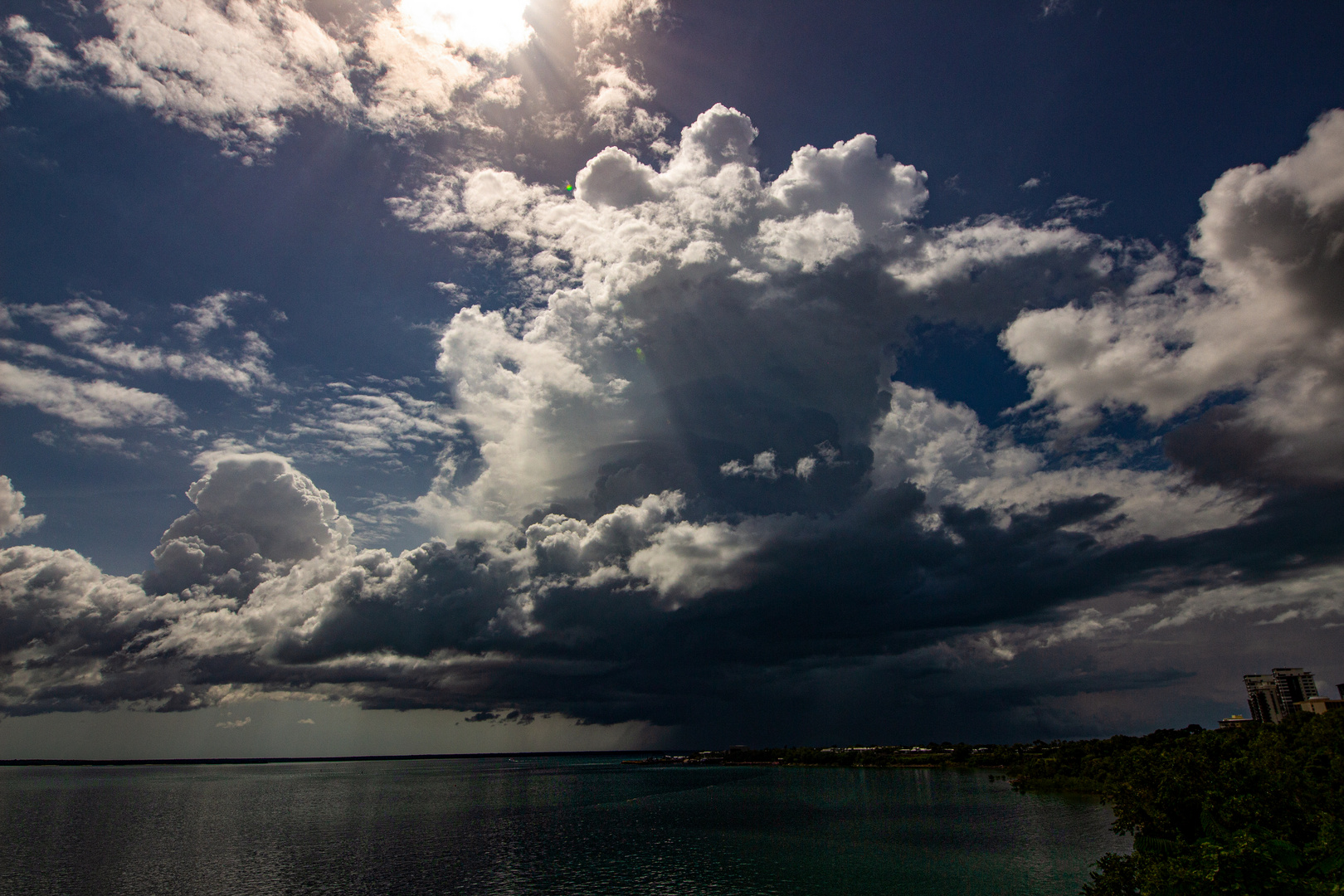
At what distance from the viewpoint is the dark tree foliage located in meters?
36.8

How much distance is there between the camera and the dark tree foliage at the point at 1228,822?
3681 centimetres

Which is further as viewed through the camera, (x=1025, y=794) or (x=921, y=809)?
(x=1025, y=794)

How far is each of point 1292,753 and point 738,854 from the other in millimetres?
83256

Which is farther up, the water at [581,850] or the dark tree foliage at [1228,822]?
the dark tree foliage at [1228,822]

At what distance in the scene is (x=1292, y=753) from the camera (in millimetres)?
99375

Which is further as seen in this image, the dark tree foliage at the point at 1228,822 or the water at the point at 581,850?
the water at the point at 581,850

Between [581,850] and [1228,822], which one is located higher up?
[1228,822]

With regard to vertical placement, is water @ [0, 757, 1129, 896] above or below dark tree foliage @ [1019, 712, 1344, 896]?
below

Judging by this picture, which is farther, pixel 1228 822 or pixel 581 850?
pixel 581 850

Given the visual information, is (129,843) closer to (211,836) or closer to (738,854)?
(211,836)

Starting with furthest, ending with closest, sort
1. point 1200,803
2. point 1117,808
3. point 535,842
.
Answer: point 535,842 < point 1117,808 < point 1200,803

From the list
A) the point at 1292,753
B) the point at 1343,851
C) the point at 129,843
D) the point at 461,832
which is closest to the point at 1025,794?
the point at 1292,753

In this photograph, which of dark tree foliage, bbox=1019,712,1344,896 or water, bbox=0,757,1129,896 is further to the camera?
water, bbox=0,757,1129,896

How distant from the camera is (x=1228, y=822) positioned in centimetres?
5484
